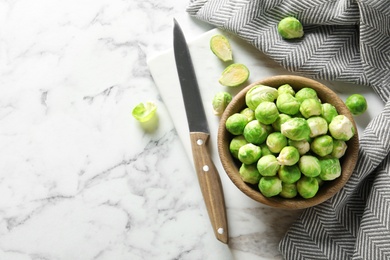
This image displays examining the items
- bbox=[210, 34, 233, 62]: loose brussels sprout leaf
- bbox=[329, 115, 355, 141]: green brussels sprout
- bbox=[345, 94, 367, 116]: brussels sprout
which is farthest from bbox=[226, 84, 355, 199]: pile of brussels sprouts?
bbox=[210, 34, 233, 62]: loose brussels sprout leaf

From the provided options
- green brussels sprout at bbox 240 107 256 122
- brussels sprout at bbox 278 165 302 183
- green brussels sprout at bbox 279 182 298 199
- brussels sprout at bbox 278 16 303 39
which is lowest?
green brussels sprout at bbox 279 182 298 199

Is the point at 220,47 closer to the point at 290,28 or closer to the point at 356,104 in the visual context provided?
the point at 290,28

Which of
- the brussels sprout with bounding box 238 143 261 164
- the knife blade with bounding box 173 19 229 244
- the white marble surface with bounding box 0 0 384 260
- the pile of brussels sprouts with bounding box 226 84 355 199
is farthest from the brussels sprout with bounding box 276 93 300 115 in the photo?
the white marble surface with bounding box 0 0 384 260

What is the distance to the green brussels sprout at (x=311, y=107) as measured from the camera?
1.36 metres

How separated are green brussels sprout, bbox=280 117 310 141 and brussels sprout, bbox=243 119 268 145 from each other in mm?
54

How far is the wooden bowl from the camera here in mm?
1377

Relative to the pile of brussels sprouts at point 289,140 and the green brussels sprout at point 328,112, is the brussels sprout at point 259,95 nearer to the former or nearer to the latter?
the pile of brussels sprouts at point 289,140

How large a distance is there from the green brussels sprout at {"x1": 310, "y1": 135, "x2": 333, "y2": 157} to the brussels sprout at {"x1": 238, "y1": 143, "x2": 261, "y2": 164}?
14 cm

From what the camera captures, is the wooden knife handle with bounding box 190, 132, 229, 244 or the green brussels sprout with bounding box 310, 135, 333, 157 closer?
the green brussels sprout with bounding box 310, 135, 333, 157

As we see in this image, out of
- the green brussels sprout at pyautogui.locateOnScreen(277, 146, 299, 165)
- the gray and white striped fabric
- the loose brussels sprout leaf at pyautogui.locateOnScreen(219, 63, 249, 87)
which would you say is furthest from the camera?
the loose brussels sprout leaf at pyautogui.locateOnScreen(219, 63, 249, 87)

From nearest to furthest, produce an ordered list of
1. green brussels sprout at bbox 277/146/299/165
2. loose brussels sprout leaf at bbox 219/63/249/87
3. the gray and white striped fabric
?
green brussels sprout at bbox 277/146/299/165 < the gray and white striped fabric < loose brussels sprout leaf at bbox 219/63/249/87

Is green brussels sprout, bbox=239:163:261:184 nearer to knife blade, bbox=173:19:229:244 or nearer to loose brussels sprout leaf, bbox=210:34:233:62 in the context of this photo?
knife blade, bbox=173:19:229:244

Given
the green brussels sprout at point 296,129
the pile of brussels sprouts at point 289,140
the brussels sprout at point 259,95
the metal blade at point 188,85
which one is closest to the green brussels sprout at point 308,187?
the pile of brussels sprouts at point 289,140

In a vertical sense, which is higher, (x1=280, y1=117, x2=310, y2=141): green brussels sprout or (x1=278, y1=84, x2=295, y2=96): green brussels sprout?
(x1=278, y1=84, x2=295, y2=96): green brussels sprout
